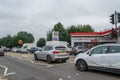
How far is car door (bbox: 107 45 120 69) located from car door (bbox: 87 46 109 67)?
0.29 metres

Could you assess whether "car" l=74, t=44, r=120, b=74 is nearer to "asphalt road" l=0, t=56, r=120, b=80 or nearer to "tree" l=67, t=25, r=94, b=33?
"asphalt road" l=0, t=56, r=120, b=80

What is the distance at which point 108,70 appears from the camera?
33.9 feet

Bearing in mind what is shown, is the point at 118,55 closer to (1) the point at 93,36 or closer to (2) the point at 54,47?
→ (2) the point at 54,47

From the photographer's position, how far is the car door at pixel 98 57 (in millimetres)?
10589

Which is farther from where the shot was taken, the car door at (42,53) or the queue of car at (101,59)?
the car door at (42,53)

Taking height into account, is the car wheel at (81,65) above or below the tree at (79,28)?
below

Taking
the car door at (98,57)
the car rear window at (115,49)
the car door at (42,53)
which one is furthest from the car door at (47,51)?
the car rear window at (115,49)

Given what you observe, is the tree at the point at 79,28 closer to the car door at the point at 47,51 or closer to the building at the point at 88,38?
the building at the point at 88,38

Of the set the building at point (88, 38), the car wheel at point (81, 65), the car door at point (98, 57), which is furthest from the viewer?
the building at point (88, 38)

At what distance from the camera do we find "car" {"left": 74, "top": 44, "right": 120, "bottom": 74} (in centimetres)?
1002

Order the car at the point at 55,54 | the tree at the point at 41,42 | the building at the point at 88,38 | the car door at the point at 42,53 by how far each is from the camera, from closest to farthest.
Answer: the car at the point at 55,54
the car door at the point at 42,53
the building at the point at 88,38
the tree at the point at 41,42

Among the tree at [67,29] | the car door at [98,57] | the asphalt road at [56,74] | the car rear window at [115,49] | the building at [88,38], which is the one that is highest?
the tree at [67,29]

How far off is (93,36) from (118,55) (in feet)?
120

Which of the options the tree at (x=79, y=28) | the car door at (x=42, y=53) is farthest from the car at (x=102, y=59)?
the tree at (x=79, y=28)
